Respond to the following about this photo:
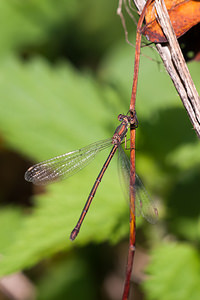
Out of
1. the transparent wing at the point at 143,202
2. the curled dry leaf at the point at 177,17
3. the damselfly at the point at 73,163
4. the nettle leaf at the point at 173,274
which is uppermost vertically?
the curled dry leaf at the point at 177,17

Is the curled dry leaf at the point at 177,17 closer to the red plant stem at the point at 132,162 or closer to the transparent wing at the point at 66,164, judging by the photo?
the red plant stem at the point at 132,162

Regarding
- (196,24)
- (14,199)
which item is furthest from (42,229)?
(14,199)

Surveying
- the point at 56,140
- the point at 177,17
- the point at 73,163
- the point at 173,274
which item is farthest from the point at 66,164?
the point at 177,17

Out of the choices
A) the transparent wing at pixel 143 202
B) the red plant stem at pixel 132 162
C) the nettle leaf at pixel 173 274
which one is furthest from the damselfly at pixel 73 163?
the nettle leaf at pixel 173 274

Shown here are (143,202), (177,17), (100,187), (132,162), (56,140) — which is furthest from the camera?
(56,140)

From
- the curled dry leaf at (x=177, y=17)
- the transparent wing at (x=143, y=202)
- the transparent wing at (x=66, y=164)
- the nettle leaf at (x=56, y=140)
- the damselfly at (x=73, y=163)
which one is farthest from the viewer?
the transparent wing at (x=66, y=164)

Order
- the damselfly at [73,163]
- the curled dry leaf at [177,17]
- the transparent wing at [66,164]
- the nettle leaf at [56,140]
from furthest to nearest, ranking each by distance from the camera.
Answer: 1. the transparent wing at [66,164]
2. the damselfly at [73,163]
3. the nettle leaf at [56,140]
4. the curled dry leaf at [177,17]

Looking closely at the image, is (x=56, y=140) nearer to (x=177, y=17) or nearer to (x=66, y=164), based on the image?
(x=66, y=164)
